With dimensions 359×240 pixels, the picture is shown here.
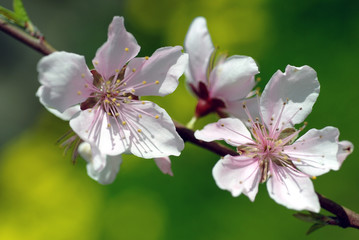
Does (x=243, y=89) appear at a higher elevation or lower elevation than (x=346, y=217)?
higher

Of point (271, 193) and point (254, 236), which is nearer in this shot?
point (271, 193)

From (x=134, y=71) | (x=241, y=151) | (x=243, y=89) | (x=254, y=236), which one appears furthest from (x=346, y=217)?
(x=254, y=236)

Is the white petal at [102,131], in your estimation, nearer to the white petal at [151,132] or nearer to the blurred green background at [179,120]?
the white petal at [151,132]

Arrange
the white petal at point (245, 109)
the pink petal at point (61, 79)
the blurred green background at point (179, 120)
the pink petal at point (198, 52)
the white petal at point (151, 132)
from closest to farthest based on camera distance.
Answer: the pink petal at point (61, 79), the white petal at point (151, 132), the white petal at point (245, 109), the pink petal at point (198, 52), the blurred green background at point (179, 120)

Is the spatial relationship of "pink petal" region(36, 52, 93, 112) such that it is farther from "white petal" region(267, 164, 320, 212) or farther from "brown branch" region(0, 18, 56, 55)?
"white petal" region(267, 164, 320, 212)

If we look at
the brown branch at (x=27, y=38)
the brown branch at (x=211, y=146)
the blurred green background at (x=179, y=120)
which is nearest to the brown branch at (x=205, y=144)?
the brown branch at (x=211, y=146)

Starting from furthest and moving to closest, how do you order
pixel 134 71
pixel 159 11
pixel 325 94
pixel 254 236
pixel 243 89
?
1. pixel 159 11
2. pixel 325 94
3. pixel 254 236
4. pixel 243 89
5. pixel 134 71

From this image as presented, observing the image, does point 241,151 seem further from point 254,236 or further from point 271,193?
point 254,236
